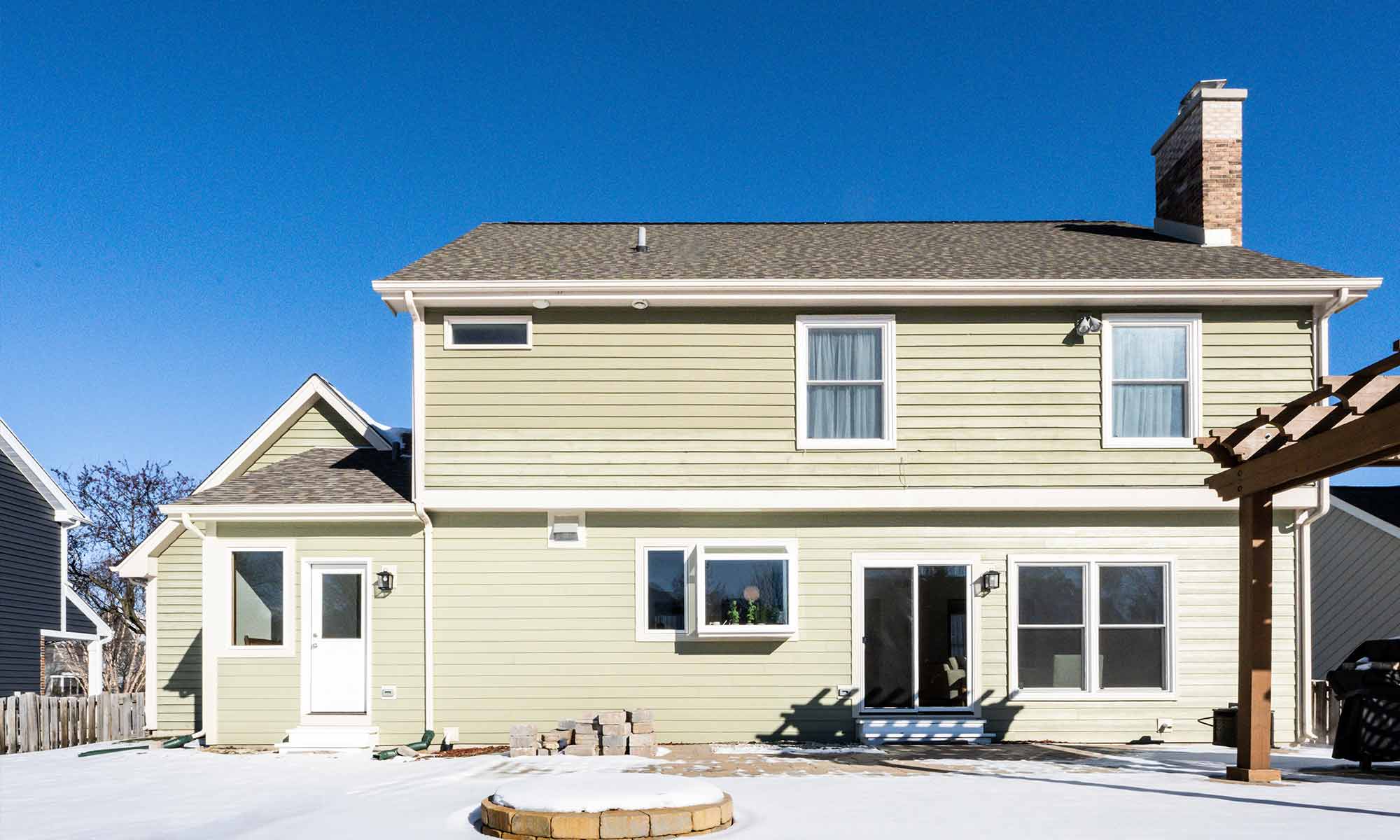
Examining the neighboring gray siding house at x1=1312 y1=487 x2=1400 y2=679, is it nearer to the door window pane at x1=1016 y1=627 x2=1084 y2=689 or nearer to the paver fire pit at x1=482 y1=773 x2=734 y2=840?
the door window pane at x1=1016 y1=627 x2=1084 y2=689

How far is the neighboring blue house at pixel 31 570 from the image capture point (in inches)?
733

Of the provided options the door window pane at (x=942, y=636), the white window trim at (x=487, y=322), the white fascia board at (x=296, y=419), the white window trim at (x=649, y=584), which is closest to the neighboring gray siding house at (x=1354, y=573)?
the door window pane at (x=942, y=636)

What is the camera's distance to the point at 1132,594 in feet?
38.1

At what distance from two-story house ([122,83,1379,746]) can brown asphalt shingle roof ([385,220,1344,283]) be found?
20 centimetres

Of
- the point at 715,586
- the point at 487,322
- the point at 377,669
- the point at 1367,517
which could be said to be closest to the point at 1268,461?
the point at 715,586

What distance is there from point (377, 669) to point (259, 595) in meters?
1.62

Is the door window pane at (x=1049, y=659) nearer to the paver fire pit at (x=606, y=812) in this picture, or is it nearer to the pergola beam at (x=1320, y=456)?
the pergola beam at (x=1320, y=456)

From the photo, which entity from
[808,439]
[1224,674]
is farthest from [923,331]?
[1224,674]

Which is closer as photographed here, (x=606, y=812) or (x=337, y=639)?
(x=606, y=812)

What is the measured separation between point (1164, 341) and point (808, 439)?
163 inches

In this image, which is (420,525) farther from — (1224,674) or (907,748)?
(1224,674)

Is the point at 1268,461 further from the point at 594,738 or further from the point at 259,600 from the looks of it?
the point at 259,600

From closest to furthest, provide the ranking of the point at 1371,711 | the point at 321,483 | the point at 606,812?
the point at 606,812 → the point at 1371,711 → the point at 321,483

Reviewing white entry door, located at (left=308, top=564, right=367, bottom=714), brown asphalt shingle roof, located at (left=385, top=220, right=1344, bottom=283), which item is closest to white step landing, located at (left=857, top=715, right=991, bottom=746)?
brown asphalt shingle roof, located at (left=385, top=220, right=1344, bottom=283)
